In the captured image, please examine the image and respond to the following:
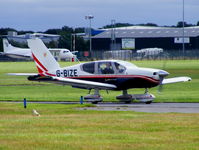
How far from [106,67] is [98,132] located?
13.8 meters

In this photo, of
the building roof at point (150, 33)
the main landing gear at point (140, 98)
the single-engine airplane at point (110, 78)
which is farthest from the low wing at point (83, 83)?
the building roof at point (150, 33)

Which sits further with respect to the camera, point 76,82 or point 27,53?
point 27,53

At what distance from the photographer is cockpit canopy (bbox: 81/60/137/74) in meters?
30.0

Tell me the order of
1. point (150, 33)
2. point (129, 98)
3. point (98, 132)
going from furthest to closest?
1. point (150, 33)
2. point (129, 98)
3. point (98, 132)

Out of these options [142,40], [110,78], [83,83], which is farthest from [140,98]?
[142,40]

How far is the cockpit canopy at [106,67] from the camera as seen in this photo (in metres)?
30.0

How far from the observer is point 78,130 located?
17.0 metres

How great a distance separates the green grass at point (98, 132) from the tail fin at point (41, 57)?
999 centimetres

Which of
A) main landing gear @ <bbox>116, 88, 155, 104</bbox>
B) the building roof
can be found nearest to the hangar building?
the building roof

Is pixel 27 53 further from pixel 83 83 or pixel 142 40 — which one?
pixel 83 83

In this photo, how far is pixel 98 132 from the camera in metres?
16.5

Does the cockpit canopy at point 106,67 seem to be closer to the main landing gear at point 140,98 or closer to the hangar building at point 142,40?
the main landing gear at point 140,98

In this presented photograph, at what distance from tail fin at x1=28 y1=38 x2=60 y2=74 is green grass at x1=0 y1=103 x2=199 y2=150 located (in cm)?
999

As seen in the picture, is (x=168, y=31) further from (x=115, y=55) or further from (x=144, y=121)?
(x=144, y=121)
